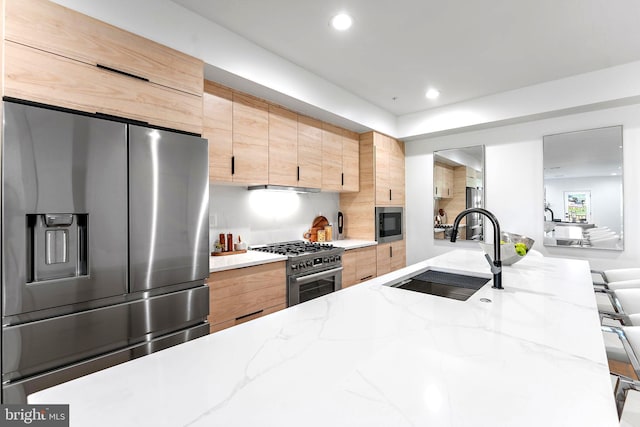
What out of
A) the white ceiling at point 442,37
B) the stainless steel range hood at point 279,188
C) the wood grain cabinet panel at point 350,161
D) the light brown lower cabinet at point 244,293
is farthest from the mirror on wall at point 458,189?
the light brown lower cabinet at point 244,293

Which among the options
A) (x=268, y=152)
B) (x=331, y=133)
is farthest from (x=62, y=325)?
(x=331, y=133)

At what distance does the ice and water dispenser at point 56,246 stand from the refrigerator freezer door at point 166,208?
220 millimetres

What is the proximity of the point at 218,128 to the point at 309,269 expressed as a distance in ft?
4.78

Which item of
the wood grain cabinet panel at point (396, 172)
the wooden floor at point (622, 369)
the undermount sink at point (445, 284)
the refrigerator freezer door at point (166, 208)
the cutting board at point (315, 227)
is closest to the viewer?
the undermount sink at point (445, 284)

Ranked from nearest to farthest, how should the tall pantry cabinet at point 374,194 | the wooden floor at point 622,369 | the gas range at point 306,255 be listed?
the wooden floor at point 622,369, the gas range at point 306,255, the tall pantry cabinet at point 374,194

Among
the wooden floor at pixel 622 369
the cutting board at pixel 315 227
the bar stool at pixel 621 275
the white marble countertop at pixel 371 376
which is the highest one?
the cutting board at pixel 315 227

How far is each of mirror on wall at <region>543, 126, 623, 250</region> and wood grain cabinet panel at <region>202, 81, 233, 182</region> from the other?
3426 millimetres

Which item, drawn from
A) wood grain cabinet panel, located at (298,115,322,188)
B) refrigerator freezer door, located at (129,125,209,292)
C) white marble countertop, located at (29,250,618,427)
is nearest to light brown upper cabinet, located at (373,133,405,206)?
wood grain cabinet panel, located at (298,115,322,188)

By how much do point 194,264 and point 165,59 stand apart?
130 cm

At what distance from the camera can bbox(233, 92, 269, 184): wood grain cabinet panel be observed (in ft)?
8.39

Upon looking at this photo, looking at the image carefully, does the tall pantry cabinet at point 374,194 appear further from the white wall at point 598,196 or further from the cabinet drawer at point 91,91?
the cabinet drawer at point 91,91

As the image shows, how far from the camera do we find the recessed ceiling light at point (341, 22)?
206 centimetres

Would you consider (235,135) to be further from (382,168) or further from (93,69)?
(382,168)

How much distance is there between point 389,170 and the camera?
411 centimetres
